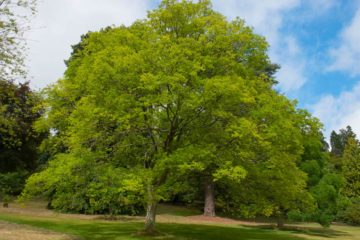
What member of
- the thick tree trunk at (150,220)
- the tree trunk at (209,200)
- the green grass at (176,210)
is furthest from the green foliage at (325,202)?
the thick tree trunk at (150,220)

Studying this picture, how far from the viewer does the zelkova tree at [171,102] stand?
19.3 m

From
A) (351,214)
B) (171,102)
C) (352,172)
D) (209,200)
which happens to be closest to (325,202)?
(209,200)

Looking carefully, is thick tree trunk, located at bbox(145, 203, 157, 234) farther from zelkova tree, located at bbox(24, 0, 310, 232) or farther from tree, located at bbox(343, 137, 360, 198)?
tree, located at bbox(343, 137, 360, 198)

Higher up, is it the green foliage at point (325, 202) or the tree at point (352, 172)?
the tree at point (352, 172)

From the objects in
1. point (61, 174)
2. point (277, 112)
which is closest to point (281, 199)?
point (277, 112)

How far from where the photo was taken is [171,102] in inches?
797

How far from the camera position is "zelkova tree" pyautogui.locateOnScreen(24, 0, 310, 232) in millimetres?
19266

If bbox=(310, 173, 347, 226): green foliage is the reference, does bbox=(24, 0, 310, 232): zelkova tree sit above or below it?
above

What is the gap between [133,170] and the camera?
20578mm

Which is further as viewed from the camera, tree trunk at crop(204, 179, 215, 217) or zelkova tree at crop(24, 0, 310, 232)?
tree trunk at crop(204, 179, 215, 217)

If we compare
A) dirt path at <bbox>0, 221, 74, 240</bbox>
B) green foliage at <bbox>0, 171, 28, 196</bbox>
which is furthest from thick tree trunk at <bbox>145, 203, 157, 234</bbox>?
green foliage at <bbox>0, 171, 28, 196</bbox>

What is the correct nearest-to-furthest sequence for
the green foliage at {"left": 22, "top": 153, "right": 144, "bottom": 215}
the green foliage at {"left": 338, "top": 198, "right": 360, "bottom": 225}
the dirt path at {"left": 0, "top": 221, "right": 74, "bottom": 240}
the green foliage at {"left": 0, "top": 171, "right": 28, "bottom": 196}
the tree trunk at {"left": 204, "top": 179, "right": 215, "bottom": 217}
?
the dirt path at {"left": 0, "top": 221, "right": 74, "bottom": 240} → the green foliage at {"left": 22, "top": 153, "right": 144, "bottom": 215} → the green foliage at {"left": 0, "top": 171, "right": 28, "bottom": 196} → the tree trunk at {"left": 204, "top": 179, "right": 215, "bottom": 217} → the green foliage at {"left": 338, "top": 198, "right": 360, "bottom": 225}

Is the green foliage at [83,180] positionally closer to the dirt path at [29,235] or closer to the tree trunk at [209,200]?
the dirt path at [29,235]

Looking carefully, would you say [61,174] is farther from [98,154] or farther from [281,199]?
[281,199]
